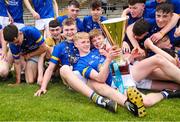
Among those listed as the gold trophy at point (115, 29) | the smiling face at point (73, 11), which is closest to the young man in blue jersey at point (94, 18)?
the smiling face at point (73, 11)

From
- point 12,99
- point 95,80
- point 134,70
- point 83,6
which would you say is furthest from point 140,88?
point 83,6

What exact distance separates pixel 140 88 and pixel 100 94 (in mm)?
883

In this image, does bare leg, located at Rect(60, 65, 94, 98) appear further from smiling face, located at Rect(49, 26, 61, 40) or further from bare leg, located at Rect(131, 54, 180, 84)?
smiling face, located at Rect(49, 26, 61, 40)

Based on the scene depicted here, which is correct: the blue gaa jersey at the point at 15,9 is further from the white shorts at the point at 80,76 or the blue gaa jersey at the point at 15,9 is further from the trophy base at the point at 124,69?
the trophy base at the point at 124,69

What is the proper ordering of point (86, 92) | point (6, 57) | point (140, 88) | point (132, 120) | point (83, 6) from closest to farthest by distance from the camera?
point (132, 120) → point (86, 92) → point (140, 88) → point (6, 57) → point (83, 6)

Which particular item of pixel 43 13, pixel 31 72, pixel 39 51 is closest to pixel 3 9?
pixel 43 13

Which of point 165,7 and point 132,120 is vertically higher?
point 165,7

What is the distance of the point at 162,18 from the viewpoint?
552cm

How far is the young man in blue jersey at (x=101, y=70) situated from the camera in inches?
171

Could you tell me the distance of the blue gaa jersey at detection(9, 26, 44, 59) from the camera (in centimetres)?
609

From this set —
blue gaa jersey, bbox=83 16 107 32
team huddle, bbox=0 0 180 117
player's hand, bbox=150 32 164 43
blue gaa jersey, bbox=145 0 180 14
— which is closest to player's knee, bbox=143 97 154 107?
team huddle, bbox=0 0 180 117

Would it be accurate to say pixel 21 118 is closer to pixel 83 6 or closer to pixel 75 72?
pixel 75 72

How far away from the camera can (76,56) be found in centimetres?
566

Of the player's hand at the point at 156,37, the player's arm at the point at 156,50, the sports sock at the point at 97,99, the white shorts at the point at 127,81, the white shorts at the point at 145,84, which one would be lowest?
the white shorts at the point at 145,84
